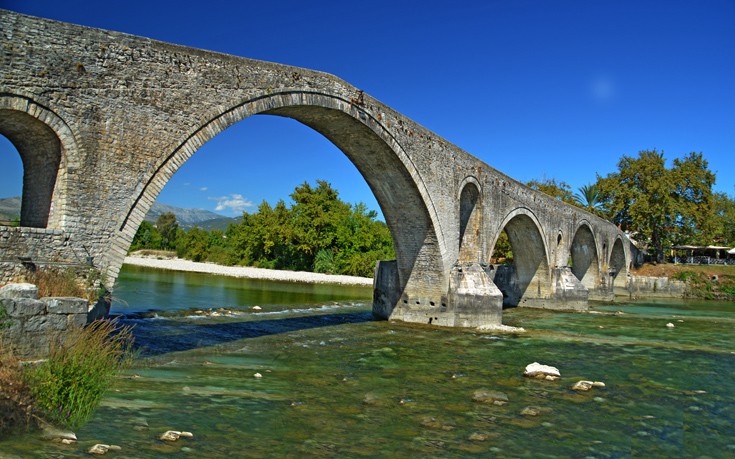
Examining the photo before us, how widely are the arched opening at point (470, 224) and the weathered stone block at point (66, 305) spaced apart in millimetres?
14608

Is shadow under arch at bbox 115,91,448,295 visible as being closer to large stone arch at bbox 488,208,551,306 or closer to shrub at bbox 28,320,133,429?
shrub at bbox 28,320,133,429

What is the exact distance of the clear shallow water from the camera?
683cm

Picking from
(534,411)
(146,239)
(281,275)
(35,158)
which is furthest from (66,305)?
(146,239)

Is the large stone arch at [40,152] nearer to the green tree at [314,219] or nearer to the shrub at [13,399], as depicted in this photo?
the shrub at [13,399]

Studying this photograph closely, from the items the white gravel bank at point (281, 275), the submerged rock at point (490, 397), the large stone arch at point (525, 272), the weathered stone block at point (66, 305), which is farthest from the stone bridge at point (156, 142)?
the white gravel bank at point (281, 275)

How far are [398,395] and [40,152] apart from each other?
25.5 feet

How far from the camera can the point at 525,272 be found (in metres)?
A: 29.6

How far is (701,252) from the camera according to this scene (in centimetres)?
5844

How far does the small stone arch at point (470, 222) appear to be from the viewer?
21.0 metres

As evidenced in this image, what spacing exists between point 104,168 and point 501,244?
1555 inches

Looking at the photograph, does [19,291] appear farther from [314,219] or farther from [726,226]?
[726,226]

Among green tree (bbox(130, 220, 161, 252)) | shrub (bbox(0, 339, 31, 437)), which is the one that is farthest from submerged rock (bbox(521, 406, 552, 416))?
green tree (bbox(130, 220, 161, 252))

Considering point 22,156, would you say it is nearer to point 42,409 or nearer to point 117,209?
point 117,209

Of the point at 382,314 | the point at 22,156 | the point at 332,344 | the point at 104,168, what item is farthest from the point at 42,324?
the point at 382,314
